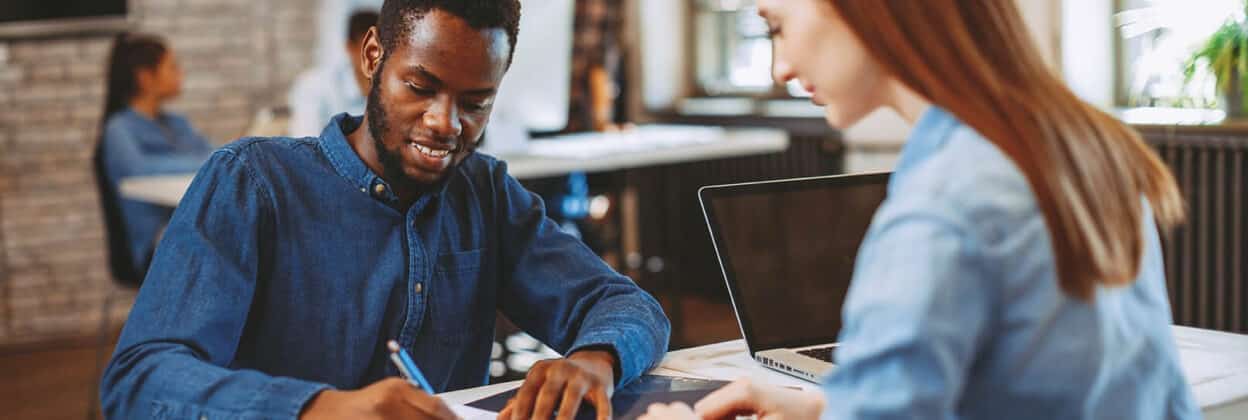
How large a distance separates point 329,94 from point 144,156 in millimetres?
584

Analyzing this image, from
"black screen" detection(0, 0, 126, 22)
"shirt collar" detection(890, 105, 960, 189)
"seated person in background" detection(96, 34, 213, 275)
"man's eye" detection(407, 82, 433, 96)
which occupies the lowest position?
"seated person in background" detection(96, 34, 213, 275)

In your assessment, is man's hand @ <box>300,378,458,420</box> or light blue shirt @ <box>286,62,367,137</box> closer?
man's hand @ <box>300,378,458,420</box>

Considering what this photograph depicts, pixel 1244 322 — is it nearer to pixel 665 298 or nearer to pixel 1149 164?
pixel 665 298

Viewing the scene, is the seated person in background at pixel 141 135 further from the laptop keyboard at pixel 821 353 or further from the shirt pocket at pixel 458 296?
the laptop keyboard at pixel 821 353

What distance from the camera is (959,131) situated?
0.80 m

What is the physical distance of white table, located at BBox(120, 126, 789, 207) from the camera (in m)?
3.83

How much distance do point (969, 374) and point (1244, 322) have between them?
3.25 metres

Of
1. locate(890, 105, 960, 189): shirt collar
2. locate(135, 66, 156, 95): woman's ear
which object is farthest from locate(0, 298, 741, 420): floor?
locate(890, 105, 960, 189): shirt collar

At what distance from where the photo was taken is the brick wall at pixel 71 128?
4.80 m

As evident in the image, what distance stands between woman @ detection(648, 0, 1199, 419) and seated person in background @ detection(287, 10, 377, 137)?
3.22 metres

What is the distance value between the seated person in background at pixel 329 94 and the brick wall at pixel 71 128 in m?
0.97

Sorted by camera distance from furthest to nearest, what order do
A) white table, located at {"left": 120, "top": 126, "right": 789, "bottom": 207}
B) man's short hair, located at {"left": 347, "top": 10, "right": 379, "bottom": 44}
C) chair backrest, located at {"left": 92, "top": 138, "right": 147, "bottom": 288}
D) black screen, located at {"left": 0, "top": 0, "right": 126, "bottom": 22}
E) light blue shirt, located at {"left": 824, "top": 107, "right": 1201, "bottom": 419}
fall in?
black screen, located at {"left": 0, "top": 0, "right": 126, "bottom": 22} → man's short hair, located at {"left": 347, "top": 10, "right": 379, "bottom": 44} → white table, located at {"left": 120, "top": 126, "right": 789, "bottom": 207} → chair backrest, located at {"left": 92, "top": 138, "right": 147, "bottom": 288} → light blue shirt, located at {"left": 824, "top": 107, "right": 1201, "bottom": 419}

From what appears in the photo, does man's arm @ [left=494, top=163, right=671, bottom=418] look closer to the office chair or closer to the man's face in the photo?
the man's face

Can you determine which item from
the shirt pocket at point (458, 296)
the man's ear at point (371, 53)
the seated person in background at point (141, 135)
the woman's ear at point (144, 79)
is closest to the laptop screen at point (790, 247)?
the shirt pocket at point (458, 296)
